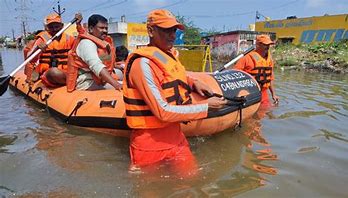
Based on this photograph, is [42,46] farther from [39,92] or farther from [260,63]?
[260,63]

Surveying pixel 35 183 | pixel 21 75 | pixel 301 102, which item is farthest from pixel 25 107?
pixel 301 102

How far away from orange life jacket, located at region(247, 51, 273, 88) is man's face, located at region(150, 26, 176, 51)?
9.94 ft

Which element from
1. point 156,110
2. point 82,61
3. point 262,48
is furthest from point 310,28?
point 156,110

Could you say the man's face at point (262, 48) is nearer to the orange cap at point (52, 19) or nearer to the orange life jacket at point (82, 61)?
the orange life jacket at point (82, 61)

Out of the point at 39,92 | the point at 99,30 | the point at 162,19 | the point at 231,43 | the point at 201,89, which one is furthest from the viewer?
the point at 231,43

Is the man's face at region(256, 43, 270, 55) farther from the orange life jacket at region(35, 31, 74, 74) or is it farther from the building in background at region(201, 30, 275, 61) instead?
the building in background at region(201, 30, 275, 61)

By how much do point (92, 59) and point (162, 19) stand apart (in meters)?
1.92

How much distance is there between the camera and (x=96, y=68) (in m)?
4.15

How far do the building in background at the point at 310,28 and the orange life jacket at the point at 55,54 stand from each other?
66.0 ft

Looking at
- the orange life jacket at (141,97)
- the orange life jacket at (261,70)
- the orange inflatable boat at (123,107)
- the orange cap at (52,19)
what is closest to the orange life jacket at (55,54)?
the orange cap at (52,19)

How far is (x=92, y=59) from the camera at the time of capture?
4.20m

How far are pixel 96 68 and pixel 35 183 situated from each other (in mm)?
1652

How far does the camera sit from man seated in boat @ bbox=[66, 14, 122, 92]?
4.20 metres

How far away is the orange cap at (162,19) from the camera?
2.51 meters
